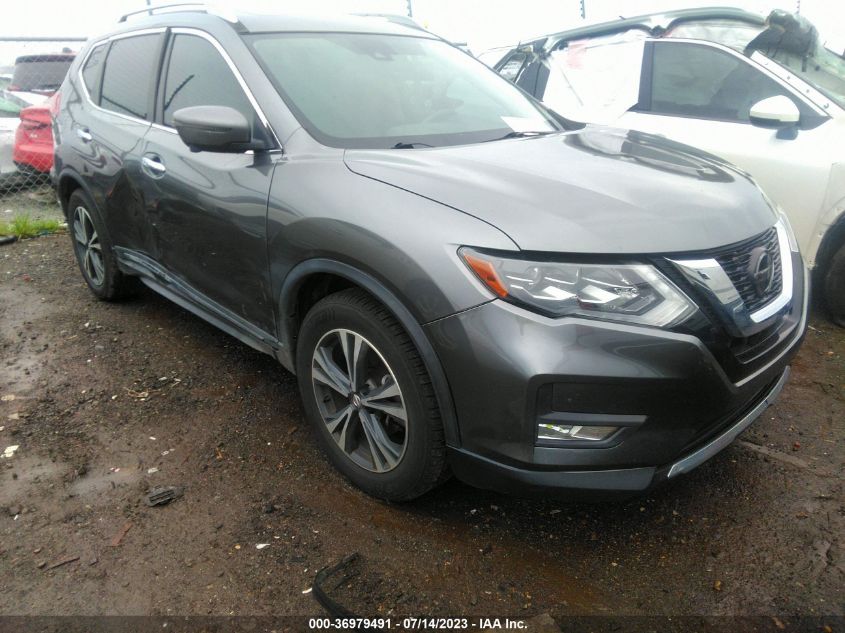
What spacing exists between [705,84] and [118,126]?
3.66 m

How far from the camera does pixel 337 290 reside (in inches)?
101

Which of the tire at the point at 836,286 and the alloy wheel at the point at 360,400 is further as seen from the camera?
the tire at the point at 836,286

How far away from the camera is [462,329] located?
196cm

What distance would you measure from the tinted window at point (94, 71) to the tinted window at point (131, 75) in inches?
3.5

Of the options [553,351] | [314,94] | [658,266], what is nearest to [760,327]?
[658,266]

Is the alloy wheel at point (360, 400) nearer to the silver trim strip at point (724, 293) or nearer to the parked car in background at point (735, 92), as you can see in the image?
the silver trim strip at point (724, 293)

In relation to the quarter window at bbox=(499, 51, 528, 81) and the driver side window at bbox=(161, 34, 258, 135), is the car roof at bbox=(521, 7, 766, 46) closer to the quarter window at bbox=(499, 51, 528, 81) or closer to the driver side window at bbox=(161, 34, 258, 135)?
the quarter window at bbox=(499, 51, 528, 81)

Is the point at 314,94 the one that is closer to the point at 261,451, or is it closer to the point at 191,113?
the point at 191,113

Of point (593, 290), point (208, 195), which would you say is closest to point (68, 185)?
point (208, 195)

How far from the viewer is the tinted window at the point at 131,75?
141 inches

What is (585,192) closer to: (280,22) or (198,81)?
(280,22)

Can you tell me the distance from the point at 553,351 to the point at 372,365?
2.43 feet

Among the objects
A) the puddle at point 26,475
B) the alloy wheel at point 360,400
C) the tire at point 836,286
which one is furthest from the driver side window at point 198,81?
the tire at point 836,286

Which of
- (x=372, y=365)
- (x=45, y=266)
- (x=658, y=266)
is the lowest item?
(x=45, y=266)
